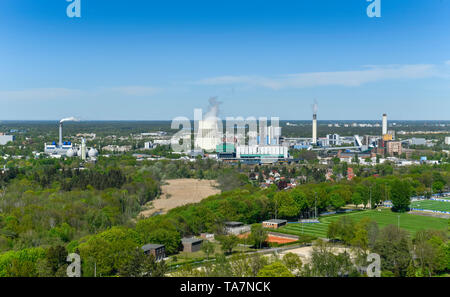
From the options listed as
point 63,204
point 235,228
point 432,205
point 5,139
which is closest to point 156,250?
point 235,228

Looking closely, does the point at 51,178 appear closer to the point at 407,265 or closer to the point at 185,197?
the point at 185,197

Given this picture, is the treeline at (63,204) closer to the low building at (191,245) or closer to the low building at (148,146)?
the low building at (191,245)

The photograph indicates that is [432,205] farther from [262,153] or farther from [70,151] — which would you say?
[70,151]

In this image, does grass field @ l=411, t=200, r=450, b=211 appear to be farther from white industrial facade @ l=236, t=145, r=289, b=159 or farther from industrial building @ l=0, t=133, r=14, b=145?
industrial building @ l=0, t=133, r=14, b=145

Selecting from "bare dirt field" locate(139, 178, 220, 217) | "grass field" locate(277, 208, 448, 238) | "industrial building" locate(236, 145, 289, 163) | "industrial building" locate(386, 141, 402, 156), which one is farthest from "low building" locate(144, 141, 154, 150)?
"grass field" locate(277, 208, 448, 238)

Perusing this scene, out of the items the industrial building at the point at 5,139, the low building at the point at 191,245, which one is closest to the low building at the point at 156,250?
the low building at the point at 191,245

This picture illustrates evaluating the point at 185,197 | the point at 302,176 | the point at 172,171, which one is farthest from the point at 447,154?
the point at 185,197
